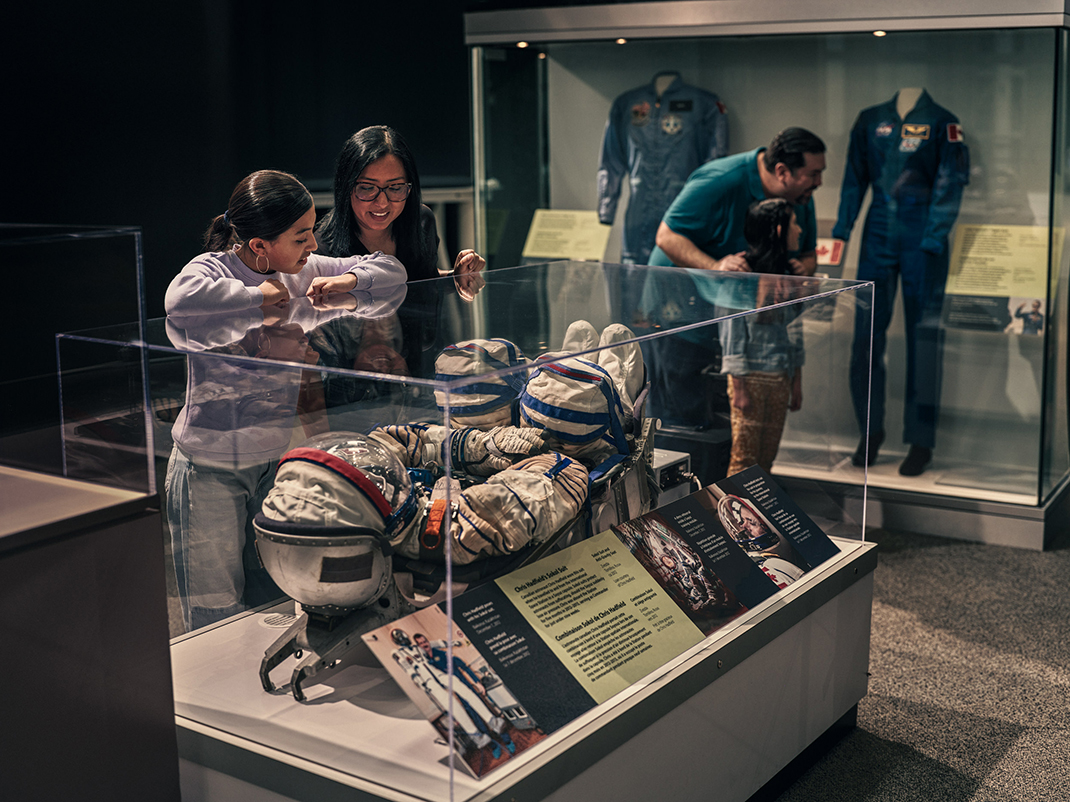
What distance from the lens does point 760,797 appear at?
2129 millimetres

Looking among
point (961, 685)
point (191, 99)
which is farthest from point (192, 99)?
point (961, 685)

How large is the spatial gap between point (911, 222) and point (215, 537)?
3.22 metres

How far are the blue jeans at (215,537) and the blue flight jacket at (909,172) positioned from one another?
314cm

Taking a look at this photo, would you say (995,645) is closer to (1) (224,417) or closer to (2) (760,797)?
(2) (760,797)

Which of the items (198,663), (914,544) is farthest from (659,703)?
(914,544)

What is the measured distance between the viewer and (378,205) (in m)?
2.26

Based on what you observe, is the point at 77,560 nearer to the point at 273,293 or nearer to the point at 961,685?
the point at 273,293

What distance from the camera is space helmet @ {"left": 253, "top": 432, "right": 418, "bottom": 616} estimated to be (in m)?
1.45

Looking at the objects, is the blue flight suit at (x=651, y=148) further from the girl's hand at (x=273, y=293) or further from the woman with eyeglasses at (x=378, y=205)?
the girl's hand at (x=273, y=293)

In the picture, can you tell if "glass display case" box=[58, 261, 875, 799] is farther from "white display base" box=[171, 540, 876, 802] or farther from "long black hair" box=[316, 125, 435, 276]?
"long black hair" box=[316, 125, 435, 276]

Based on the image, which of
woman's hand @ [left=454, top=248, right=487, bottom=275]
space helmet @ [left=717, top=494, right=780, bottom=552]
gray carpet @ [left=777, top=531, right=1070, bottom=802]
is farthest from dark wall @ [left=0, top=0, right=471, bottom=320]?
gray carpet @ [left=777, top=531, right=1070, bottom=802]

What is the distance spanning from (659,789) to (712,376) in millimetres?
960

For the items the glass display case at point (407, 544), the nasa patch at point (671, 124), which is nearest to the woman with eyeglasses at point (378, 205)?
the glass display case at point (407, 544)

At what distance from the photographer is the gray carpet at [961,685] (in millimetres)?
2254
